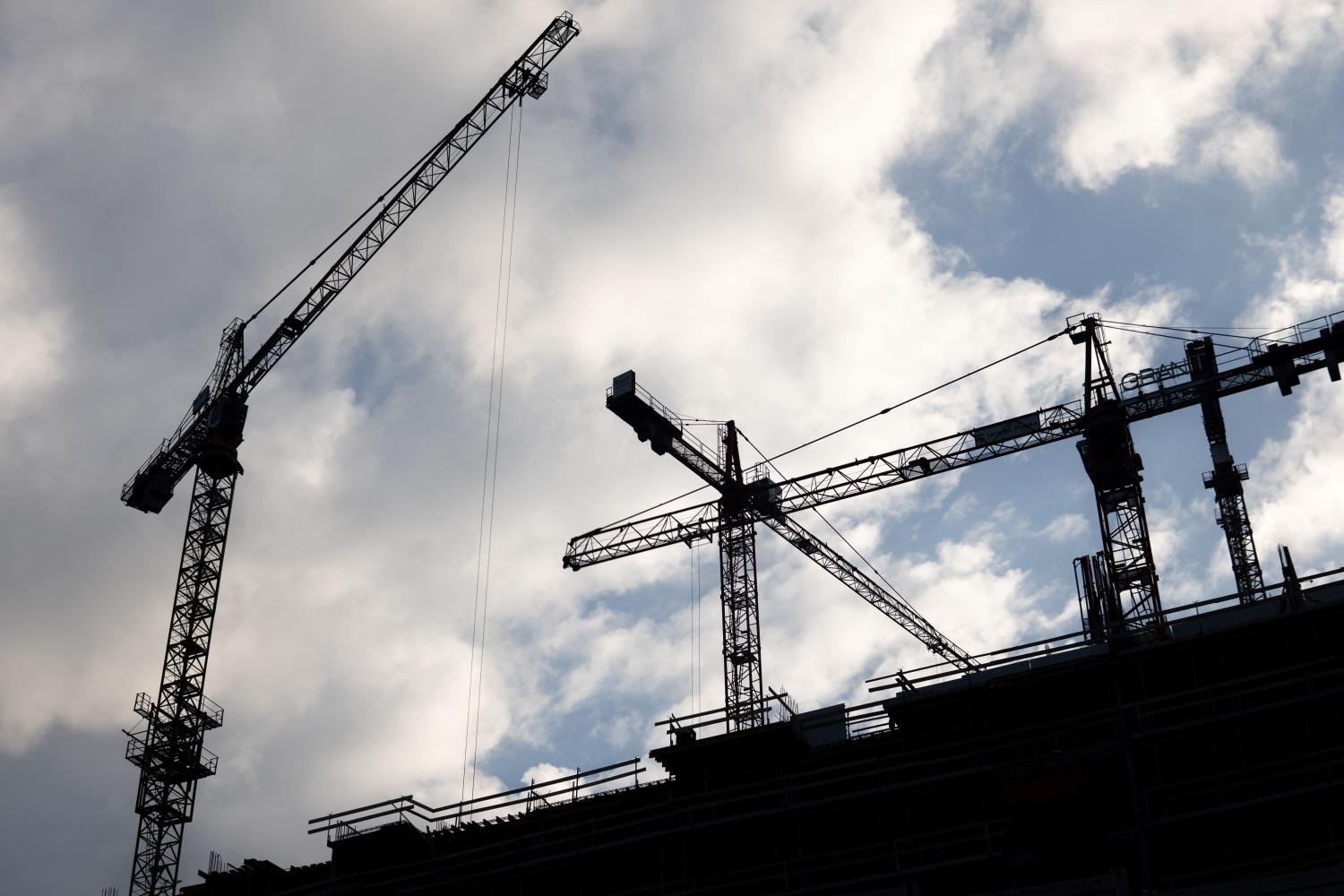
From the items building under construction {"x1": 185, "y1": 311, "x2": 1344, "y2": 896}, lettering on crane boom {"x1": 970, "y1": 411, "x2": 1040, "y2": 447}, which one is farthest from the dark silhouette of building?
lettering on crane boom {"x1": 970, "y1": 411, "x2": 1040, "y2": 447}

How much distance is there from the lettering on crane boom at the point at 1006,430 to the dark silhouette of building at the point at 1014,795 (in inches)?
1721

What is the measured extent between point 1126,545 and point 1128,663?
39224 mm

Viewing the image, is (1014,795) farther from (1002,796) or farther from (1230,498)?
(1230,498)

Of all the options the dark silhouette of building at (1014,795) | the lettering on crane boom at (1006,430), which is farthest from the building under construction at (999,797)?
the lettering on crane boom at (1006,430)

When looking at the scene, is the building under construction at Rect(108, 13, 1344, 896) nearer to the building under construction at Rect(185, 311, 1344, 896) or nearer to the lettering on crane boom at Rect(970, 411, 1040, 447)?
the building under construction at Rect(185, 311, 1344, 896)

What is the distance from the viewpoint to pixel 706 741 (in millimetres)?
52344

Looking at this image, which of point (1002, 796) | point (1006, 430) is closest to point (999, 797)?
point (1002, 796)

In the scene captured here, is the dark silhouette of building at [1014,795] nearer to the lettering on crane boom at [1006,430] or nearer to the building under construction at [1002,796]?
the building under construction at [1002,796]

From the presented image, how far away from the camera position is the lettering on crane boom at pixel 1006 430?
92938 mm

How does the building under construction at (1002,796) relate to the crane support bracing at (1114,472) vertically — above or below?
below

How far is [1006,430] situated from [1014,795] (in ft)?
170

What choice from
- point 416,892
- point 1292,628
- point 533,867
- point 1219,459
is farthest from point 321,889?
point 1219,459

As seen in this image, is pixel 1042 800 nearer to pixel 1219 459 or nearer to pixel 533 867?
pixel 533 867

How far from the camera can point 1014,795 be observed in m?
44.8
